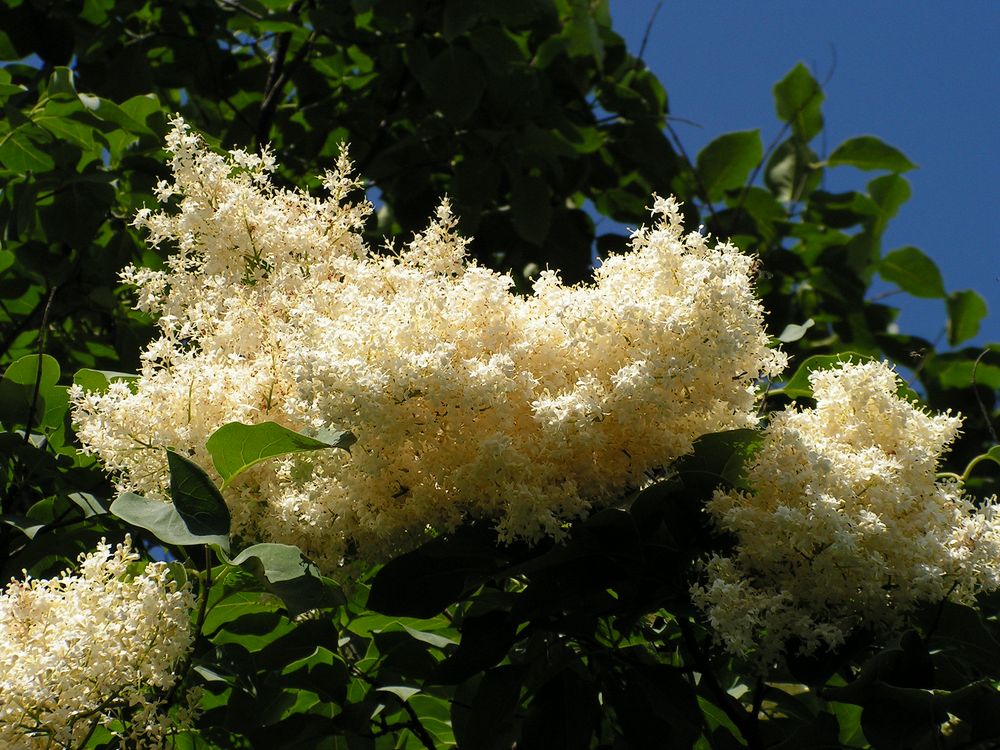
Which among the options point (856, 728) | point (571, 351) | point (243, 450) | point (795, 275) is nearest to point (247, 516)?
point (243, 450)

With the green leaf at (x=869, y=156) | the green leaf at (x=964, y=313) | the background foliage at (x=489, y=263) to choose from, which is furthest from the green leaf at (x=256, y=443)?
the green leaf at (x=964, y=313)

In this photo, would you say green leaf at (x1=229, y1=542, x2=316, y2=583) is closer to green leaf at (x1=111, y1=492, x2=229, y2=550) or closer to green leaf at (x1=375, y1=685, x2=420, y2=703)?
green leaf at (x1=111, y1=492, x2=229, y2=550)

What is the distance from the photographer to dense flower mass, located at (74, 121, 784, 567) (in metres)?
1.31

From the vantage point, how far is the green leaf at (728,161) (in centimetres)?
396

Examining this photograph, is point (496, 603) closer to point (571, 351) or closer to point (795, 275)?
point (571, 351)

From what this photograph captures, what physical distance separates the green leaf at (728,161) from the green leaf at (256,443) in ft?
9.45

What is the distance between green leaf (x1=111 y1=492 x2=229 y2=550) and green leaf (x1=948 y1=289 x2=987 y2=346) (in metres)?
3.82

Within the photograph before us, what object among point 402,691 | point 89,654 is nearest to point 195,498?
point 89,654

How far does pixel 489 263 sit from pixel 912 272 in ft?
5.25

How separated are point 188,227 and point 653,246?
71 cm

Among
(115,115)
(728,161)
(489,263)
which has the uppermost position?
(728,161)

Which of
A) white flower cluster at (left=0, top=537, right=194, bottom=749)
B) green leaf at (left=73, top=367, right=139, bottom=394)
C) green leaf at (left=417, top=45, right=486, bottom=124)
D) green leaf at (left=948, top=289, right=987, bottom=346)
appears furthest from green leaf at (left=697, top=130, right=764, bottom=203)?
white flower cluster at (left=0, top=537, right=194, bottom=749)

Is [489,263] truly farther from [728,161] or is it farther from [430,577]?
[430,577]

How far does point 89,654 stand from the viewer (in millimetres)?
1352
